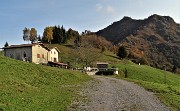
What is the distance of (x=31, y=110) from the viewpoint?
87.3 ft

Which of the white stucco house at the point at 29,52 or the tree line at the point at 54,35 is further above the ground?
the tree line at the point at 54,35

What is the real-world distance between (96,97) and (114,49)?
6279 inches

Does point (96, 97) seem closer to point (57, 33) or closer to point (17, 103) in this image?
point (17, 103)

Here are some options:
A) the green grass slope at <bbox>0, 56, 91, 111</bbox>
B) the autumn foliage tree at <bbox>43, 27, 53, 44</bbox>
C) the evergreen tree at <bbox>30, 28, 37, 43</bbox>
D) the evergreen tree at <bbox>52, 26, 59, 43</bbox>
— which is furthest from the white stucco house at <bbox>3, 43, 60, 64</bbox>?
the evergreen tree at <bbox>30, 28, 37, 43</bbox>

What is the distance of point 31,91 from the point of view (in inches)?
1436

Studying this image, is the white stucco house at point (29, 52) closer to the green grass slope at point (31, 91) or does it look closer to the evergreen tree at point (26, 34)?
the green grass slope at point (31, 91)

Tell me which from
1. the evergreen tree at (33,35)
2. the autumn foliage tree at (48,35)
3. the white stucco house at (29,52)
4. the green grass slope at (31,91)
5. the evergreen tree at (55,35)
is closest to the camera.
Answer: the green grass slope at (31,91)

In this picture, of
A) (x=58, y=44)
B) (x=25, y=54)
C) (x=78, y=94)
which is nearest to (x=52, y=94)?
(x=78, y=94)

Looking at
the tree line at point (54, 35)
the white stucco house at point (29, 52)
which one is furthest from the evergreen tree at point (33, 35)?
the white stucco house at point (29, 52)

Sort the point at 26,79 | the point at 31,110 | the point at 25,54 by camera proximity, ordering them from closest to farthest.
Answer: the point at 31,110 < the point at 26,79 < the point at 25,54

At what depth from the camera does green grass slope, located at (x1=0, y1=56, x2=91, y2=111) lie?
93.0ft

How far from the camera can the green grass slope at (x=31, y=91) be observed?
28337mm

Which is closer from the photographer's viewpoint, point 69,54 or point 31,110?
point 31,110

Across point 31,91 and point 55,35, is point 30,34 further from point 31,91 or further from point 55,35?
point 31,91
